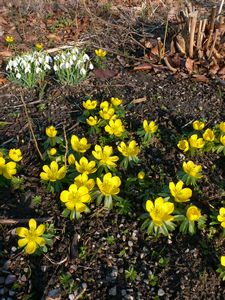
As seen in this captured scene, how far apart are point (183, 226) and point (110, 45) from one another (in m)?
2.81

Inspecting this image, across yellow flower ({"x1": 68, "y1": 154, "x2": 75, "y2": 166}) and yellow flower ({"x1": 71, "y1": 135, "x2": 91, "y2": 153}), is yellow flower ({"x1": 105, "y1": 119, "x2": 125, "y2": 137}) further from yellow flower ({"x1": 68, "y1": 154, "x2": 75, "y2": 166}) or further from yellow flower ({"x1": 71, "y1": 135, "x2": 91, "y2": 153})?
yellow flower ({"x1": 68, "y1": 154, "x2": 75, "y2": 166})

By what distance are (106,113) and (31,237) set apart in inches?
50.3

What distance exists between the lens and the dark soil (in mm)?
2340

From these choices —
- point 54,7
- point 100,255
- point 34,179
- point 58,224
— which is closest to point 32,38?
point 54,7

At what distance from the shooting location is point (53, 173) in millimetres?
2740

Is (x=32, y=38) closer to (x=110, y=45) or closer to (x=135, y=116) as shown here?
(x=110, y=45)

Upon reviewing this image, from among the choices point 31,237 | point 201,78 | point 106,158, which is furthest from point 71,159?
point 201,78

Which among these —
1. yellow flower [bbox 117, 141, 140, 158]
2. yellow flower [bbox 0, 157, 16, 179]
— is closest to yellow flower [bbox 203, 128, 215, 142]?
yellow flower [bbox 117, 141, 140, 158]

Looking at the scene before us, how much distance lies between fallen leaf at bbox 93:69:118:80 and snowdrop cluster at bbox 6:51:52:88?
0.52m

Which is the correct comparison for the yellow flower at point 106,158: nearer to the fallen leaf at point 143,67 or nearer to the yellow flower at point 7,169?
the yellow flower at point 7,169

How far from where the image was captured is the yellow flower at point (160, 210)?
244 cm

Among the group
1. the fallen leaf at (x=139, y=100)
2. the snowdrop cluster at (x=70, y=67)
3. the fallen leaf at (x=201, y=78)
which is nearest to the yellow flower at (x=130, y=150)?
the fallen leaf at (x=139, y=100)

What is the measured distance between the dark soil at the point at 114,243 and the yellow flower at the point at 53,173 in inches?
6.9

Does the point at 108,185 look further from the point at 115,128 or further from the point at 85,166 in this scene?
the point at 115,128
